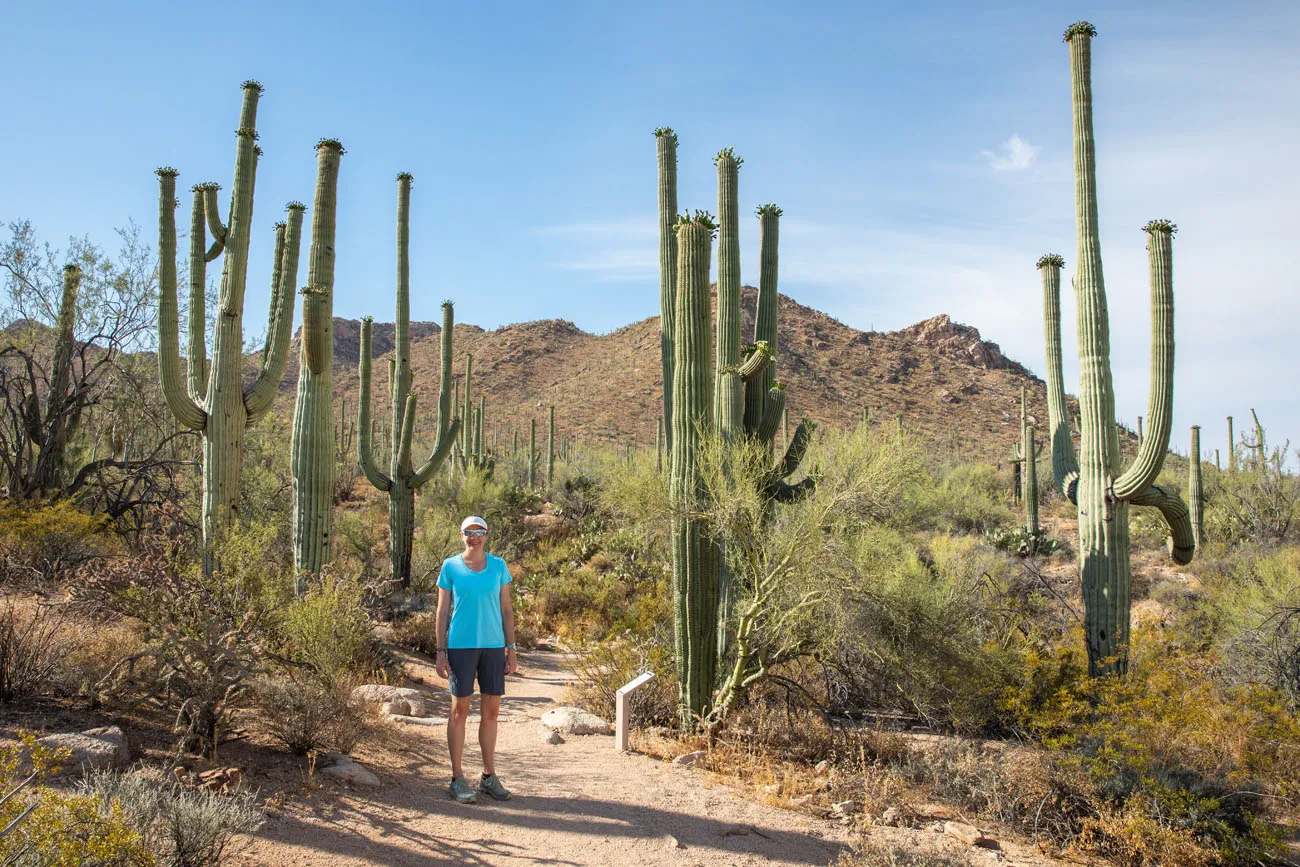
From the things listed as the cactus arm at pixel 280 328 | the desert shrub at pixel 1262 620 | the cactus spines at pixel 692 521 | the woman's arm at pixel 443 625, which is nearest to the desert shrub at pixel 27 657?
the woman's arm at pixel 443 625

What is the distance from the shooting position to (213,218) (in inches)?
400

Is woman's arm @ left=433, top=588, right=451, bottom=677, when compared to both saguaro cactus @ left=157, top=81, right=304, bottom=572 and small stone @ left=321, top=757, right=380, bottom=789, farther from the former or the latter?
Result: saguaro cactus @ left=157, top=81, right=304, bottom=572

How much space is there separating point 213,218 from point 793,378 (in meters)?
41.7

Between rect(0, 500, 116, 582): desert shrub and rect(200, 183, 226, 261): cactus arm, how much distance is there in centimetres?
359

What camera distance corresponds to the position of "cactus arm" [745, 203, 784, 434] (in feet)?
27.7

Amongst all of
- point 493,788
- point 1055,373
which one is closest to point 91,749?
point 493,788

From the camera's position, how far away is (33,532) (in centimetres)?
944

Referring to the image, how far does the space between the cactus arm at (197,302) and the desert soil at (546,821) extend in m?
5.54

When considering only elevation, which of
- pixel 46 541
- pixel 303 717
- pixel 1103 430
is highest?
pixel 1103 430

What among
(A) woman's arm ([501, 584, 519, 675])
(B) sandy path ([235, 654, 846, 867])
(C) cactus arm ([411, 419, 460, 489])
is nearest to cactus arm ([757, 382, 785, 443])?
(B) sandy path ([235, 654, 846, 867])

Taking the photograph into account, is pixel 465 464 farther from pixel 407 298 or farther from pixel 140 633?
pixel 140 633

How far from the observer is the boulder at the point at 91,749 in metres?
4.69

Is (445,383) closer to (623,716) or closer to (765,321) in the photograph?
(765,321)

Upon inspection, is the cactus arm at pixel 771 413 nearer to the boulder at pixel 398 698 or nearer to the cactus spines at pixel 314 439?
the boulder at pixel 398 698
